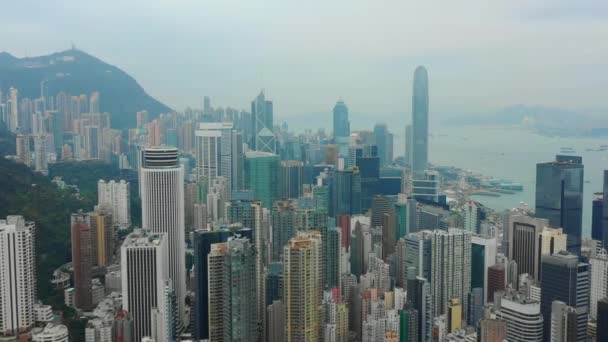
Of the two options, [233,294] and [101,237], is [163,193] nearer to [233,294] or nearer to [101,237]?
[101,237]

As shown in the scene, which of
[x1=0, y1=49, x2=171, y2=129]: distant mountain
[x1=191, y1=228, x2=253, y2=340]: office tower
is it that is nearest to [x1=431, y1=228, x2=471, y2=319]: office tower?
[x1=191, y1=228, x2=253, y2=340]: office tower

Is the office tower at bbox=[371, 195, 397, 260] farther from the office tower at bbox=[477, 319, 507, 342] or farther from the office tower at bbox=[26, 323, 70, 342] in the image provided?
the office tower at bbox=[26, 323, 70, 342]

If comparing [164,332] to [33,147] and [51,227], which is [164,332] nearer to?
[51,227]

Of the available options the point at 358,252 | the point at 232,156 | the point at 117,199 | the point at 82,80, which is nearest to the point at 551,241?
the point at 358,252

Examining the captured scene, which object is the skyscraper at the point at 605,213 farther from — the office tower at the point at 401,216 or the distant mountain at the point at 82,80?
the distant mountain at the point at 82,80

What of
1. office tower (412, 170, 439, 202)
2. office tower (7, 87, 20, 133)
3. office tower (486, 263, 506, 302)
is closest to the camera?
office tower (486, 263, 506, 302)

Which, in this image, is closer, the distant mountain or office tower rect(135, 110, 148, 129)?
the distant mountain
